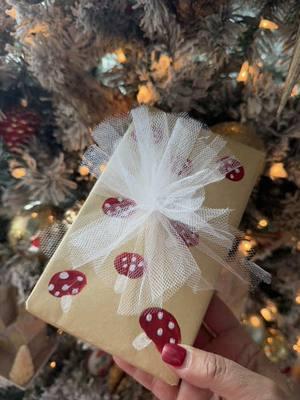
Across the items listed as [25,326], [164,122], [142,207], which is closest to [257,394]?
[142,207]

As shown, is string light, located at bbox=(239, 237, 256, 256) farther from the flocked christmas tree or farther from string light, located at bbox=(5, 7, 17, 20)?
string light, located at bbox=(5, 7, 17, 20)

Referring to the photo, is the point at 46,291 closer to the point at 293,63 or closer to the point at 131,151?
the point at 131,151

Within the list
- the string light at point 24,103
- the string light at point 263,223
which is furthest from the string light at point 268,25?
the string light at point 24,103

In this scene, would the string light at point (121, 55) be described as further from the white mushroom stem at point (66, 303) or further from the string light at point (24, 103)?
the white mushroom stem at point (66, 303)

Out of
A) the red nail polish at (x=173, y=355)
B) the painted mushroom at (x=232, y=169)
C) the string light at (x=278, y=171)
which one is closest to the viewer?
the red nail polish at (x=173, y=355)

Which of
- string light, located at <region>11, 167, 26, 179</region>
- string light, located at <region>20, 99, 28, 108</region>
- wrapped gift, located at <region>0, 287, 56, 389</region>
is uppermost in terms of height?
string light, located at <region>20, 99, 28, 108</region>

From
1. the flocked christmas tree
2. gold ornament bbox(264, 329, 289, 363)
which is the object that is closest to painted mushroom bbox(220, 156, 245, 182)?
the flocked christmas tree

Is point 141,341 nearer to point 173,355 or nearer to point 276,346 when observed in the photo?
point 173,355
